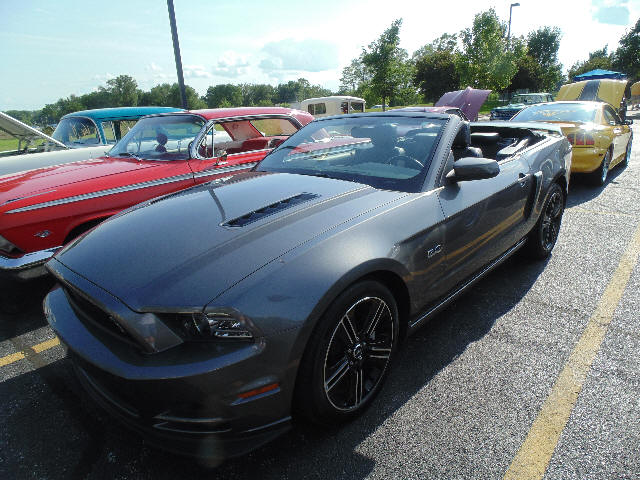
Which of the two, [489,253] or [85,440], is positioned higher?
[489,253]

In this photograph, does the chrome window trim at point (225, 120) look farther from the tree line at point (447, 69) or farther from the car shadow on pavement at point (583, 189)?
the tree line at point (447, 69)

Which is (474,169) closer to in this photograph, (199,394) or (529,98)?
(199,394)

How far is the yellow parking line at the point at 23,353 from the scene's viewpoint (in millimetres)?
2613

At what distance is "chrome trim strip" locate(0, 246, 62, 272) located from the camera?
116 inches

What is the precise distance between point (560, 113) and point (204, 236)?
23.9 ft

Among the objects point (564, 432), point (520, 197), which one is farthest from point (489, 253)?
point (564, 432)

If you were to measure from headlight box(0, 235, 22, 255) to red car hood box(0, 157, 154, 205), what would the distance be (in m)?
0.29

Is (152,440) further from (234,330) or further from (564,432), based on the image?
(564,432)

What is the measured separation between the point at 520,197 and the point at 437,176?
1.11m

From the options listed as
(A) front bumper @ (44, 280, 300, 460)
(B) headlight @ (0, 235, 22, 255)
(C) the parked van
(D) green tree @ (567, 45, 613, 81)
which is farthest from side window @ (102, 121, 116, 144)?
(D) green tree @ (567, 45, 613, 81)

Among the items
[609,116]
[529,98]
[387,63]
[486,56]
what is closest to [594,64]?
[486,56]

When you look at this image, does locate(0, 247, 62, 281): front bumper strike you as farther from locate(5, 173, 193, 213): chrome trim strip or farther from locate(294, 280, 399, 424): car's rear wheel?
locate(294, 280, 399, 424): car's rear wheel

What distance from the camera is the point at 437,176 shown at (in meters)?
2.44

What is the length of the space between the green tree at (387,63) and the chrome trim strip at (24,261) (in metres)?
23.0
